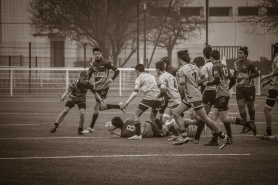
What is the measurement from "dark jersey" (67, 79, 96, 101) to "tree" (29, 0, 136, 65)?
22.5m

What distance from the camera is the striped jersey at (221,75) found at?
11.5 metres

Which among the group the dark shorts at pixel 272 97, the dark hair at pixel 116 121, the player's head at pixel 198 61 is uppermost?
the player's head at pixel 198 61

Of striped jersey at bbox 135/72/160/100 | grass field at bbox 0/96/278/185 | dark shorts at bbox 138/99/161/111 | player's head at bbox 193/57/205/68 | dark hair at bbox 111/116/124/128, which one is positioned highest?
player's head at bbox 193/57/205/68

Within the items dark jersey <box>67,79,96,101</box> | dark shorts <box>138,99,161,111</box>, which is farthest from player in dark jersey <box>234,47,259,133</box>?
dark jersey <box>67,79,96,101</box>

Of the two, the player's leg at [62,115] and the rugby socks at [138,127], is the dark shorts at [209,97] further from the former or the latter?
the player's leg at [62,115]

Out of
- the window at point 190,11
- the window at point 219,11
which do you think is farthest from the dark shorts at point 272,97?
the window at point 219,11

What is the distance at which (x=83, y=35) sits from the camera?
37344mm

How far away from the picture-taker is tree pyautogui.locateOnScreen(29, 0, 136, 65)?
36.1 metres

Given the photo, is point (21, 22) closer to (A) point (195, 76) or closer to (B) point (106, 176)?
(A) point (195, 76)

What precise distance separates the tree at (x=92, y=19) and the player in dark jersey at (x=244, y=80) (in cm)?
2273

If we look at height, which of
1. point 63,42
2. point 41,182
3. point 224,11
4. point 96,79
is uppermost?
point 224,11

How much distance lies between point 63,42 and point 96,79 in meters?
25.3

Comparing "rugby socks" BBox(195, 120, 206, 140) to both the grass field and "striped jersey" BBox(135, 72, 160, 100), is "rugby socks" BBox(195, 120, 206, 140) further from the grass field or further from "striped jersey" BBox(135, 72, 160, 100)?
"striped jersey" BBox(135, 72, 160, 100)

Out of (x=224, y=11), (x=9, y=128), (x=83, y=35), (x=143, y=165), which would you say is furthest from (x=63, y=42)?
(x=143, y=165)
